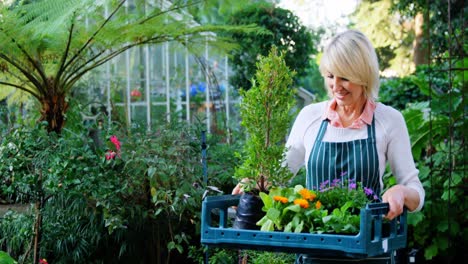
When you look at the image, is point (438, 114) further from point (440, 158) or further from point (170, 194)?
point (170, 194)

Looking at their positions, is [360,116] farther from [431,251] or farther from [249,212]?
[431,251]

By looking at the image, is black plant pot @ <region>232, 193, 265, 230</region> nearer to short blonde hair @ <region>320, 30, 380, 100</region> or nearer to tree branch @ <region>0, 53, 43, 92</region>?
short blonde hair @ <region>320, 30, 380, 100</region>

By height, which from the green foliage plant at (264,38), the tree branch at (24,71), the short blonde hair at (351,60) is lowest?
the short blonde hair at (351,60)

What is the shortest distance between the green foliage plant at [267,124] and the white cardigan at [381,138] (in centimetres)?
12

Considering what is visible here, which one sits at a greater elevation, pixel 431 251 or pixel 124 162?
pixel 124 162

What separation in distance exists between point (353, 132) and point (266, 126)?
0.89 feet

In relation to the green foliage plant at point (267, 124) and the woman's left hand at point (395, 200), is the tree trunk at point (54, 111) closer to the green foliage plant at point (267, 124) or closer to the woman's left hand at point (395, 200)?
the green foliage plant at point (267, 124)

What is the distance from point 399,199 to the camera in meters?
1.90

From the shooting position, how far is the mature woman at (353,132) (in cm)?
199

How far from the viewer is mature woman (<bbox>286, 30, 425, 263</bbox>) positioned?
1986 mm

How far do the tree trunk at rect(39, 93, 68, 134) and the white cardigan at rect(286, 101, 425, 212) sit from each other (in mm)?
3171

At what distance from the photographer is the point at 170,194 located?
13.4 feet

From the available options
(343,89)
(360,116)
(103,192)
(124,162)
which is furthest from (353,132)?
(124,162)

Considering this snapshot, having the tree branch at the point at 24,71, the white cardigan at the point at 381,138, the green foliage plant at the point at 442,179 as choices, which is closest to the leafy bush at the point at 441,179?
the green foliage plant at the point at 442,179
